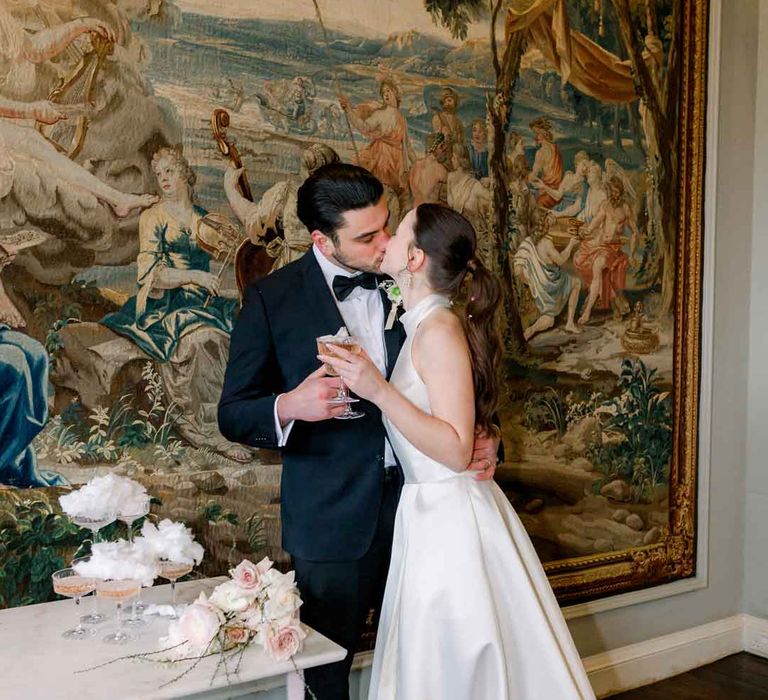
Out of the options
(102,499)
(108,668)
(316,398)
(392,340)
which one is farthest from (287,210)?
(108,668)

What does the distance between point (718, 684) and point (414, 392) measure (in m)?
2.75

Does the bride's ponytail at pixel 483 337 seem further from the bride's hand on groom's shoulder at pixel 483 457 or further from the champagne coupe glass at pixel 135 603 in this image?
the champagne coupe glass at pixel 135 603

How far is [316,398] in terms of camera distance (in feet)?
8.71

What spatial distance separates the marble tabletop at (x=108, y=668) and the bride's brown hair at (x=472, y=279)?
2.94 ft

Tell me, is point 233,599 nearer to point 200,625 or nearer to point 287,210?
point 200,625

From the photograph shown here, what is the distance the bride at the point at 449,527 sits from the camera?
2.58 metres

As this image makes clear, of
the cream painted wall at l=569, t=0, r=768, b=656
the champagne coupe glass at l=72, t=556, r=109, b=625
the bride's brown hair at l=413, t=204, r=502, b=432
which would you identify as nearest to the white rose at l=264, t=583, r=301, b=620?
the champagne coupe glass at l=72, t=556, r=109, b=625

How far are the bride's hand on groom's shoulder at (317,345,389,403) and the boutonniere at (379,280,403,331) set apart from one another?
37 centimetres

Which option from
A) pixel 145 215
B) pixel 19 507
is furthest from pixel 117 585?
pixel 145 215

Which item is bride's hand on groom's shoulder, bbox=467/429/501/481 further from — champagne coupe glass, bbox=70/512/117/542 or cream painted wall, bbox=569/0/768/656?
cream painted wall, bbox=569/0/768/656

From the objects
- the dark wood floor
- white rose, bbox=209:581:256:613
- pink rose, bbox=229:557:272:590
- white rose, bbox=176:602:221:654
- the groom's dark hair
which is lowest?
the dark wood floor

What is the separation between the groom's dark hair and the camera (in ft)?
9.73

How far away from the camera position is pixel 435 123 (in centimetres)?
385

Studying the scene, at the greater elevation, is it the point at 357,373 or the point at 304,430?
the point at 357,373
